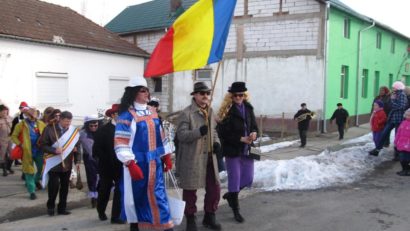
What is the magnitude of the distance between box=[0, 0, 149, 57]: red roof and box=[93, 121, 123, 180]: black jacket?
1162 cm

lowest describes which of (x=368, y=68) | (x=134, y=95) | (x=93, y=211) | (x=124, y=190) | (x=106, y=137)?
(x=93, y=211)

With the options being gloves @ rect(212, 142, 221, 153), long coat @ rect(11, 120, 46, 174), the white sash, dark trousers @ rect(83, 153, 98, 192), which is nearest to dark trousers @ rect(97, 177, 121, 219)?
the white sash

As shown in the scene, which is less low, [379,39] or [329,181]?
[379,39]

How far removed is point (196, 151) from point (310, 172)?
4059 mm

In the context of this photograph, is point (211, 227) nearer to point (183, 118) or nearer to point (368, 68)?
point (183, 118)

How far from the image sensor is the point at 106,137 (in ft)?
19.0

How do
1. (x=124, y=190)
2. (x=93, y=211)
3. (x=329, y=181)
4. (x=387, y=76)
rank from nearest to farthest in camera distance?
(x=124, y=190), (x=93, y=211), (x=329, y=181), (x=387, y=76)

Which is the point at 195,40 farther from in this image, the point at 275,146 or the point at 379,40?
the point at 379,40

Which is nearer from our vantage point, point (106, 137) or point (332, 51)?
point (106, 137)

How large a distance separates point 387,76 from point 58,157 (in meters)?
23.5

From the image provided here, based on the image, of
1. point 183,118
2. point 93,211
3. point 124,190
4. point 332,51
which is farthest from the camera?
point 332,51

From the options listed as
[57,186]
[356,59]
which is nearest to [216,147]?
[57,186]

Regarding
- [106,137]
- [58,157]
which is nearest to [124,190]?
[106,137]

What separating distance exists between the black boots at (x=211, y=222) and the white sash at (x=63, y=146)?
2.23 metres
